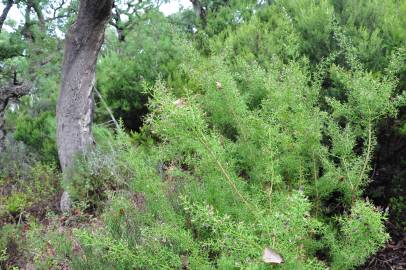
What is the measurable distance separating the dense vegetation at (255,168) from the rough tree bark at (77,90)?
0.24 meters

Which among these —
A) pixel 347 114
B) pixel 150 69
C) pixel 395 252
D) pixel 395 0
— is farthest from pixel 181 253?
pixel 150 69

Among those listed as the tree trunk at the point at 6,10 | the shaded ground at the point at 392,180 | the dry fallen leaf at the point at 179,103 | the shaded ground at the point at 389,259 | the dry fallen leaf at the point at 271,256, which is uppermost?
the tree trunk at the point at 6,10

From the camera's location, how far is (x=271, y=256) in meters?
1.65

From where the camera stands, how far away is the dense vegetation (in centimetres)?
197

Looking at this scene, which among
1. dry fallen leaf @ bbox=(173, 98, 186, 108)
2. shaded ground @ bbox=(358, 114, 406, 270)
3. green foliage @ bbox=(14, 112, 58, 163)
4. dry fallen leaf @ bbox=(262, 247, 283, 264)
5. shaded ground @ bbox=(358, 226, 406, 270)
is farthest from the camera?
green foliage @ bbox=(14, 112, 58, 163)

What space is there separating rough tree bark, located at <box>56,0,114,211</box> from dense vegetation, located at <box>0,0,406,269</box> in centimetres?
24

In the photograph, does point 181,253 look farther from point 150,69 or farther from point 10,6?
point 10,6

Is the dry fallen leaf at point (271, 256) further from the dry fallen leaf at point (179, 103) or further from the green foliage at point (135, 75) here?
the green foliage at point (135, 75)

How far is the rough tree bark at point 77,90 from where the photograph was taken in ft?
17.6

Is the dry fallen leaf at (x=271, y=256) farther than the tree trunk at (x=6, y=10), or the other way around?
the tree trunk at (x=6, y=10)

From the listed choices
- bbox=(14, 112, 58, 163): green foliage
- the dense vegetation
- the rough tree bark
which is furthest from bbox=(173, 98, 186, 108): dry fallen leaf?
bbox=(14, 112, 58, 163): green foliage

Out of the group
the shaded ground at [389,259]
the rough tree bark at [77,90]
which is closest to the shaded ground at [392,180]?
the shaded ground at [389,259]

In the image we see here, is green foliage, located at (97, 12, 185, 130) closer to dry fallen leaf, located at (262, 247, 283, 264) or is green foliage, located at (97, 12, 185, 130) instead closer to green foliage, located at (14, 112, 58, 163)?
green foliage, located at (14, 112, 58, 163)

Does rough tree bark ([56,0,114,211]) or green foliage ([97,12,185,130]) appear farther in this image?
green foliage ([97,12,185,130])
